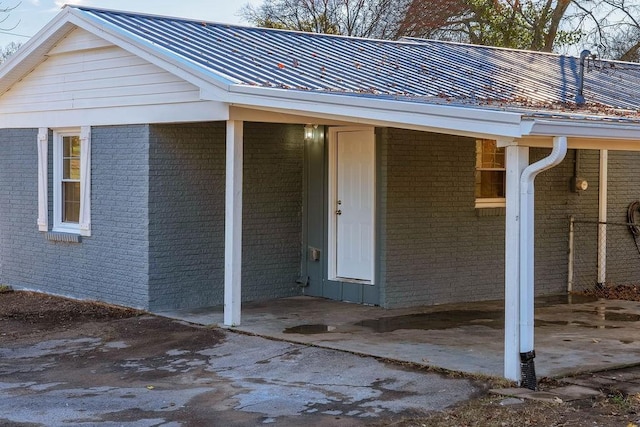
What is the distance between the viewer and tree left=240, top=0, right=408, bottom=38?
3528 centimetres

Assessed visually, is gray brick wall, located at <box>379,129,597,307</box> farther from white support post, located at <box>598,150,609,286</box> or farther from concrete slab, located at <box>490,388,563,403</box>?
concrete slab, located at <box>490,388,563,403</box>

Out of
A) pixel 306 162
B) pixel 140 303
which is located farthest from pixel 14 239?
pixel 306 162

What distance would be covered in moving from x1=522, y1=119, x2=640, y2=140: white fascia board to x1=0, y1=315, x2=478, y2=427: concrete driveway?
2.21 meters

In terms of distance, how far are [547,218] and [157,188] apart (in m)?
5.88

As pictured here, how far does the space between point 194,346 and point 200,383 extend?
1595 mm

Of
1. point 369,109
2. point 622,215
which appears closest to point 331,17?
point 622,215

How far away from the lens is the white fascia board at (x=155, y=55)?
34.0 feet

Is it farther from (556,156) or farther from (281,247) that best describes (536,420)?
(281,247)

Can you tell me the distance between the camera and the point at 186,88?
11281 mm

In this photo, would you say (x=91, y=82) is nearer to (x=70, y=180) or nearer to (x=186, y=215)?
(x=70, y=180)

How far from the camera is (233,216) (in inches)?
417

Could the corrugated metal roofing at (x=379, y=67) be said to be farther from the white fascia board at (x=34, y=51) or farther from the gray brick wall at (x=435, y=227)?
the gray brick wall at (x=435, y=227)

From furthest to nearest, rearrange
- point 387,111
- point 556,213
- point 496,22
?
point 496,22, point 556,213, point 387,111

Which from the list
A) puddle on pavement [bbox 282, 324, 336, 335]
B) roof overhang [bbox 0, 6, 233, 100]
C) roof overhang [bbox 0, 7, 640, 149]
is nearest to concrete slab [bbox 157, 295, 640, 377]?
puddle on pavement [bbox 282, 324, 336, 335]
